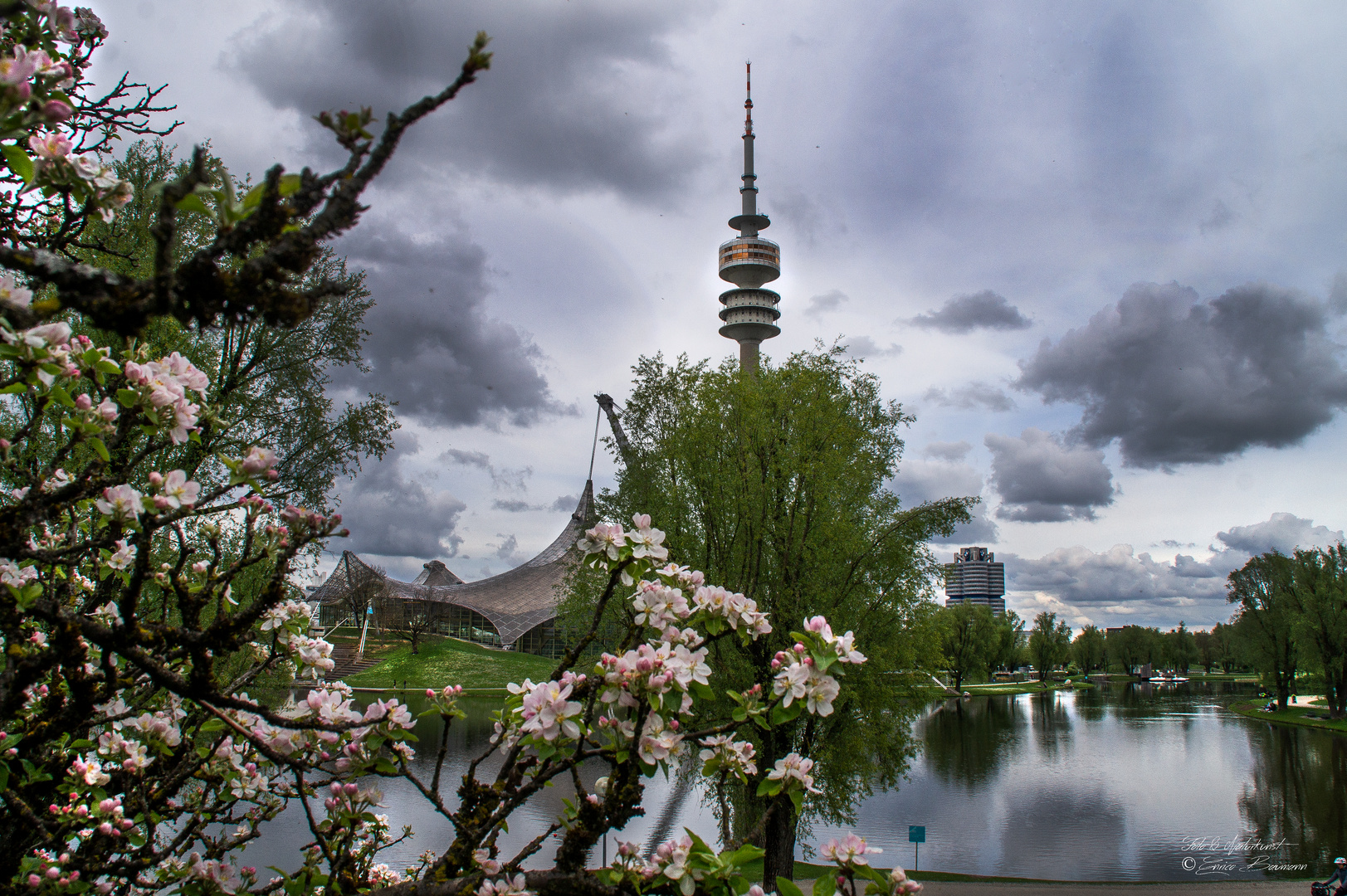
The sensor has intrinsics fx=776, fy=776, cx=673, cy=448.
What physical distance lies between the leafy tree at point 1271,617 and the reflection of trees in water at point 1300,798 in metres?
12.0

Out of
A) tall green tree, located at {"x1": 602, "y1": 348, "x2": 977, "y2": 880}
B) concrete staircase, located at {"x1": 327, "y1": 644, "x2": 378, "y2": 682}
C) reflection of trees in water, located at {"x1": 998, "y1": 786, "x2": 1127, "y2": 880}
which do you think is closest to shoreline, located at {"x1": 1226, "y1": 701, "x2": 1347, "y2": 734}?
reflection of trees in water, located at {"x1": 998, "y1": 786, "x2": 1127, "y2": 880}

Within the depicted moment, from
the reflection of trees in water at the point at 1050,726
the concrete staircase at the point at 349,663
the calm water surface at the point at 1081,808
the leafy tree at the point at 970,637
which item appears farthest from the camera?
the leafy tree at the point at 970,637

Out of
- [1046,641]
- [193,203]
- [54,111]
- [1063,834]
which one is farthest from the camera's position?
[1046,641]

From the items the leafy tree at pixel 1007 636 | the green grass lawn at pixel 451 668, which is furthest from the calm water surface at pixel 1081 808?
the leafy tree at pixel 1007 636

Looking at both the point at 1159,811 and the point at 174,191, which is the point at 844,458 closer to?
the point at 174,191

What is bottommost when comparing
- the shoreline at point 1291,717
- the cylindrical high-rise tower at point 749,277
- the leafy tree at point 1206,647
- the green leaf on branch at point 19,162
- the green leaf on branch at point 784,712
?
the leafy tree at point 1206,647

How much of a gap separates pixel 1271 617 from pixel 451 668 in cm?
5601

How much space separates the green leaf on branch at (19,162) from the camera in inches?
83.7

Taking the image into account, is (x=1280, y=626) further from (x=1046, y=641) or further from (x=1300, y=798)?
(x=1046, y=641)

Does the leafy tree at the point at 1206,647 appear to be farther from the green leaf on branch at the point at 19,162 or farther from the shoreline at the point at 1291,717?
the green leaf on branch at the point at 19,162

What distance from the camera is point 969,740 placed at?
3781 centimetres

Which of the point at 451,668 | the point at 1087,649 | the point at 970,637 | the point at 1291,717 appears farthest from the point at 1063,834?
the point at 1087,649

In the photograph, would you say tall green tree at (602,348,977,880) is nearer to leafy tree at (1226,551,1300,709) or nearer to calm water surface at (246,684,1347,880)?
calm water surface at (246,684,1347,880)

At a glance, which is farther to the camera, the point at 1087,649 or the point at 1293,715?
the point at 1087,649
